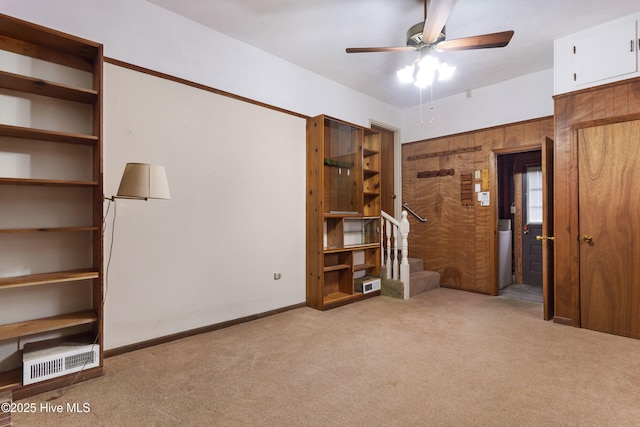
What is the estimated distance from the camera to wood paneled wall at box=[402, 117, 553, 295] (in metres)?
4.68

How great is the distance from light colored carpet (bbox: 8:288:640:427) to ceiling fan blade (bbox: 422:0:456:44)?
8.58 feet

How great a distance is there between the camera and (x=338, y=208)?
167 inches

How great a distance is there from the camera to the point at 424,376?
92.0 inches

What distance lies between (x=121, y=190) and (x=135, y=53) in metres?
1.36

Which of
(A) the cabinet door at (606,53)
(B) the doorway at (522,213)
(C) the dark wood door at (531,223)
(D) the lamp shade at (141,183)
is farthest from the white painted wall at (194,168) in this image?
(C) the dark wood door at (531,223)

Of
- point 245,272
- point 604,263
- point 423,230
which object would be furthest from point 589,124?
point 245,272

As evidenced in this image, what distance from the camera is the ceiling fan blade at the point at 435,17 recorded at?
214cm

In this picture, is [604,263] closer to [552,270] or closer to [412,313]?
[552,270]

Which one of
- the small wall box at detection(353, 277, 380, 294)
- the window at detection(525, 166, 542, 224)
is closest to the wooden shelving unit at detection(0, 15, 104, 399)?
the small wall box at detection(353, 277, 380, 294)

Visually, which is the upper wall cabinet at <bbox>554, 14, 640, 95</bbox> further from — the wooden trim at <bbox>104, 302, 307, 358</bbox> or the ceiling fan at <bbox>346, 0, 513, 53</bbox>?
the wooden trim at <bbox>104, 302, 307, 358</bbox>

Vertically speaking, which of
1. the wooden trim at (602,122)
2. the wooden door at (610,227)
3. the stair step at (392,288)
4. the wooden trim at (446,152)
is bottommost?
the stair step at (392,288)

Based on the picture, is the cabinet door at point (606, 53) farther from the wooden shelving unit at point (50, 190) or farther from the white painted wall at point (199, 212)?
the wooden shelving unit at point (50, 190)

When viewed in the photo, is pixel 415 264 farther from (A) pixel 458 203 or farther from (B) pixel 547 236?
(B) pixel 547 236

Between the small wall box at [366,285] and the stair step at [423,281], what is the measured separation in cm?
51
